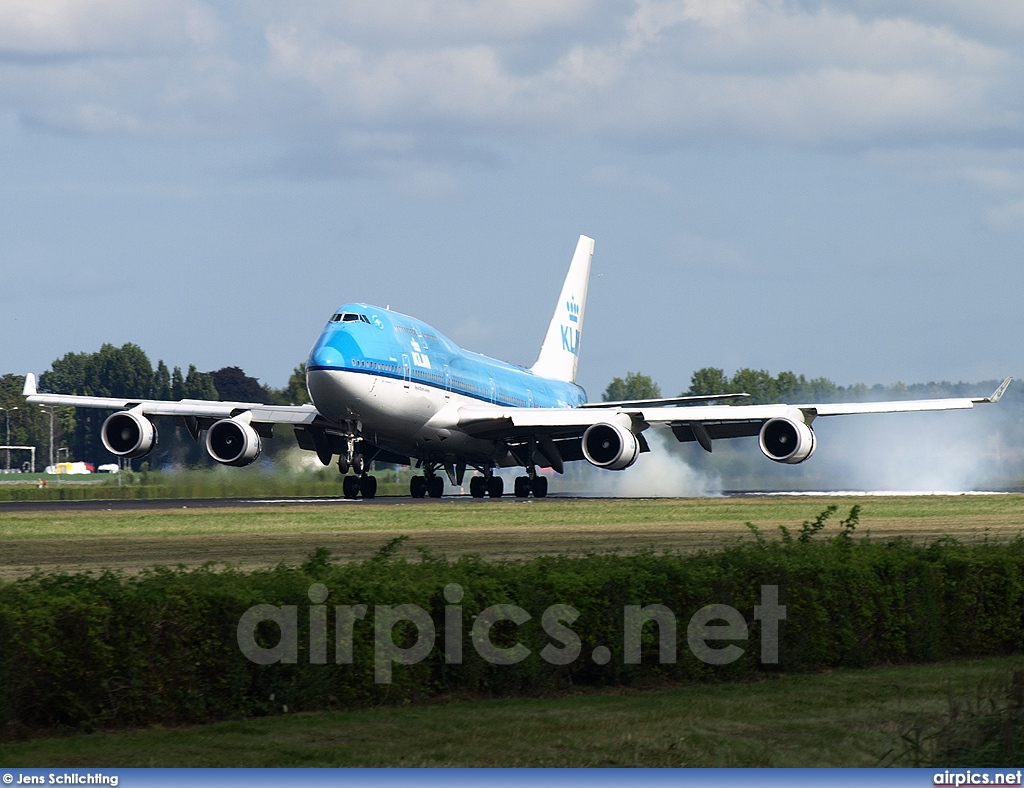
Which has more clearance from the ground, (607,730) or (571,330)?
(571,330)

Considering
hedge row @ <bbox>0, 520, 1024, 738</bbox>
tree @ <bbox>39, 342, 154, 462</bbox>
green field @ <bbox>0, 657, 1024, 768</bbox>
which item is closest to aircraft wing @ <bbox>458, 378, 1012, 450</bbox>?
hedge row @ <bbox>0, 520, 1024, 738</bbox>

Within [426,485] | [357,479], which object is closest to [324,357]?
[357,479]

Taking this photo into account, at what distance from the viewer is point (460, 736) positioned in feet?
38.4

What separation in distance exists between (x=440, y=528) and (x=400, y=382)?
44.4 feet

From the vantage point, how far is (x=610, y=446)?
1934 inches

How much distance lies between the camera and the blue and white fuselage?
45719 mm

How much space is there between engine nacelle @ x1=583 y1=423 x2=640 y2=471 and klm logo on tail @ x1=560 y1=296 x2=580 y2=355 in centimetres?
2210

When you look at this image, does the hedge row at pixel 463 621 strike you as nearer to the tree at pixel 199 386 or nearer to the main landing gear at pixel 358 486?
the main landing gear at pixel 358 486

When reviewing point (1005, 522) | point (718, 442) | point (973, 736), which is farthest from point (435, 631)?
point (718, 442)

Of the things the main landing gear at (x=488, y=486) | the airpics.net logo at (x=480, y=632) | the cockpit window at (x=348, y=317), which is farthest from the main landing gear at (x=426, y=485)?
the airpics.net logo at (x=480, y=632)

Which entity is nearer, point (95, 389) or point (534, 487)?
point (534, 487)

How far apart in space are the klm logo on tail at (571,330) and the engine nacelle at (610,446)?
22102mm

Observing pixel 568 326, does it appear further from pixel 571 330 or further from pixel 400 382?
pixel 400 382

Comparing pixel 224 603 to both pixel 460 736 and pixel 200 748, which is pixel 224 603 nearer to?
pixel 200 748
